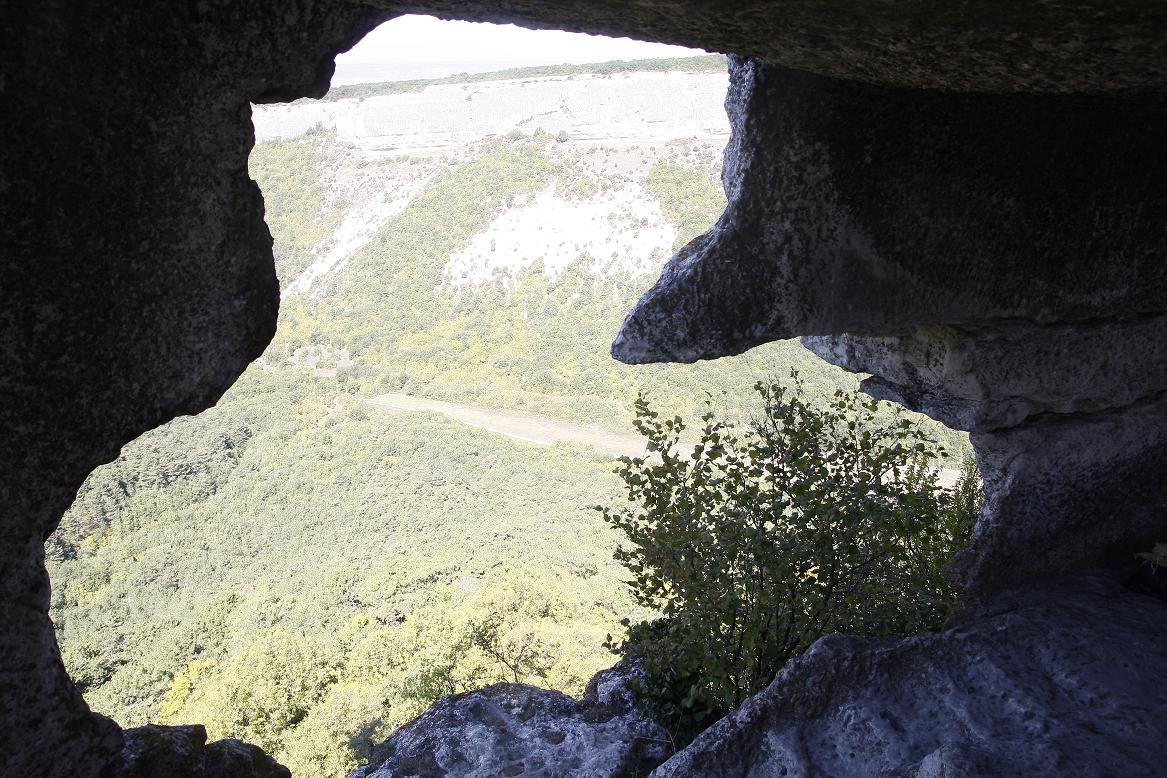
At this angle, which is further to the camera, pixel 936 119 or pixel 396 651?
pixel 396 651

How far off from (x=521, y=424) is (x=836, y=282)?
131 ft

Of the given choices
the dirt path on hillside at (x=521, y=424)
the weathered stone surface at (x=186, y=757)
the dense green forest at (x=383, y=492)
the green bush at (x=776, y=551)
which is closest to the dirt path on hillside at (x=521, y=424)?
the dirt path on hillside at (x=521, y=424)

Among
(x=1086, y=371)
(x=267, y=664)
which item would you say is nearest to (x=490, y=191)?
(x=267, y=664)

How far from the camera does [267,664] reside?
19781 millimetres

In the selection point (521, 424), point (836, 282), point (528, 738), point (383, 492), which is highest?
point (836, 282)

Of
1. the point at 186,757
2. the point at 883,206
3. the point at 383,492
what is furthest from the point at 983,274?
the point at 383,492

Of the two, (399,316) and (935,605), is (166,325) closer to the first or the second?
(935,605)

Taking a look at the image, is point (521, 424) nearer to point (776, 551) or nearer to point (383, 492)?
point (383, 492)

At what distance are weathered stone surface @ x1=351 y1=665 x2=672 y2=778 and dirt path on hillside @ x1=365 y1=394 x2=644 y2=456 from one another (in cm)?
3159

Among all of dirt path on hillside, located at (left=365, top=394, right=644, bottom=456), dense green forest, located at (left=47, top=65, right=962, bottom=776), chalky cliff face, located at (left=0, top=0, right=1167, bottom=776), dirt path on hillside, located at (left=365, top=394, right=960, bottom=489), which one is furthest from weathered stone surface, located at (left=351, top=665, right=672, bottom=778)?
dirt path on hillside, located at (left=365, top=394, right=644, bottom=456)

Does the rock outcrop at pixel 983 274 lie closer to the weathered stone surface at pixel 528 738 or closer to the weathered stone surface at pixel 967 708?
the weathered stone surface at pixel 967 708

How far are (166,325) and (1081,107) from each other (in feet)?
14.5

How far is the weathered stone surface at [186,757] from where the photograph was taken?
3424 mm

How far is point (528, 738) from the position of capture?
19.3ft
